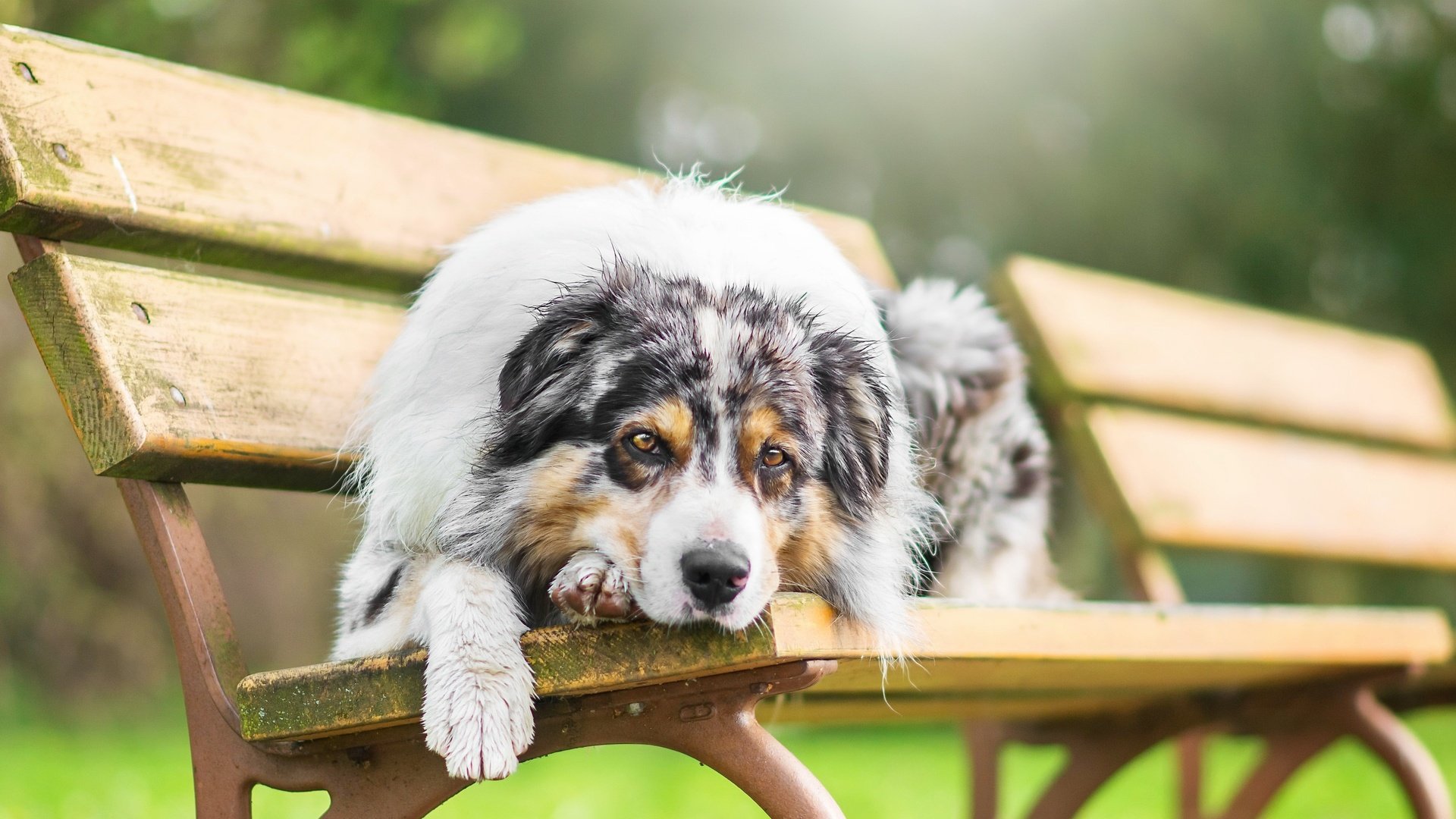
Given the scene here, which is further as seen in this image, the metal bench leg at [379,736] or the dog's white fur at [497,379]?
the dog's white fur at [497,379]

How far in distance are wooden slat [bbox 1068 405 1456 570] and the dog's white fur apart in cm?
152

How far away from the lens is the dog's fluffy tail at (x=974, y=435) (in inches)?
137

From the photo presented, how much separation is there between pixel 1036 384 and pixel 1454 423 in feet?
7.98

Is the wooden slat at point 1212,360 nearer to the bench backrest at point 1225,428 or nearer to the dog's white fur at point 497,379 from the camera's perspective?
the bench backrest at point 1225,428

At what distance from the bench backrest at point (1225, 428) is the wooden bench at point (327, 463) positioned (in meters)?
0.84

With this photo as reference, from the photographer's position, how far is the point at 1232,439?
186 inches

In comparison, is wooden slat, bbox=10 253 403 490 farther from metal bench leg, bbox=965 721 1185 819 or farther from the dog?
metal bench leg, bbox=965 721 1185 819

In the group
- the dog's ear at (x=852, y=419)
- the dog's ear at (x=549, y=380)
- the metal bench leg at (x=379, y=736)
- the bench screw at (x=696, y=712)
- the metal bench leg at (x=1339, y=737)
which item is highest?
the metal bench leg at (x=1339, y=737)

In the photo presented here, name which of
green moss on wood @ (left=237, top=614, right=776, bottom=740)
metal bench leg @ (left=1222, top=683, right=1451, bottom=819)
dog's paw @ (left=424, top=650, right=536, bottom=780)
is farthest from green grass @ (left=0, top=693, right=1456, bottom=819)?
dog's paw @ (left=424, top=650, right=536, bottom=780)

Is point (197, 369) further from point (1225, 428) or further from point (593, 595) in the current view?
point (1225, 428)

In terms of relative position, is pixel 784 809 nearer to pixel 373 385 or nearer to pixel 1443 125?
pixel 373 385

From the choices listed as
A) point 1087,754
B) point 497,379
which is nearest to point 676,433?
point 497,379

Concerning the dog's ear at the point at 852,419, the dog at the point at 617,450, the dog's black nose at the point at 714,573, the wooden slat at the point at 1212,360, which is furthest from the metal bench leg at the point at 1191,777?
the dog's black nose at the point at 714,573

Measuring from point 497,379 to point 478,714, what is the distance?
0.80 metres
